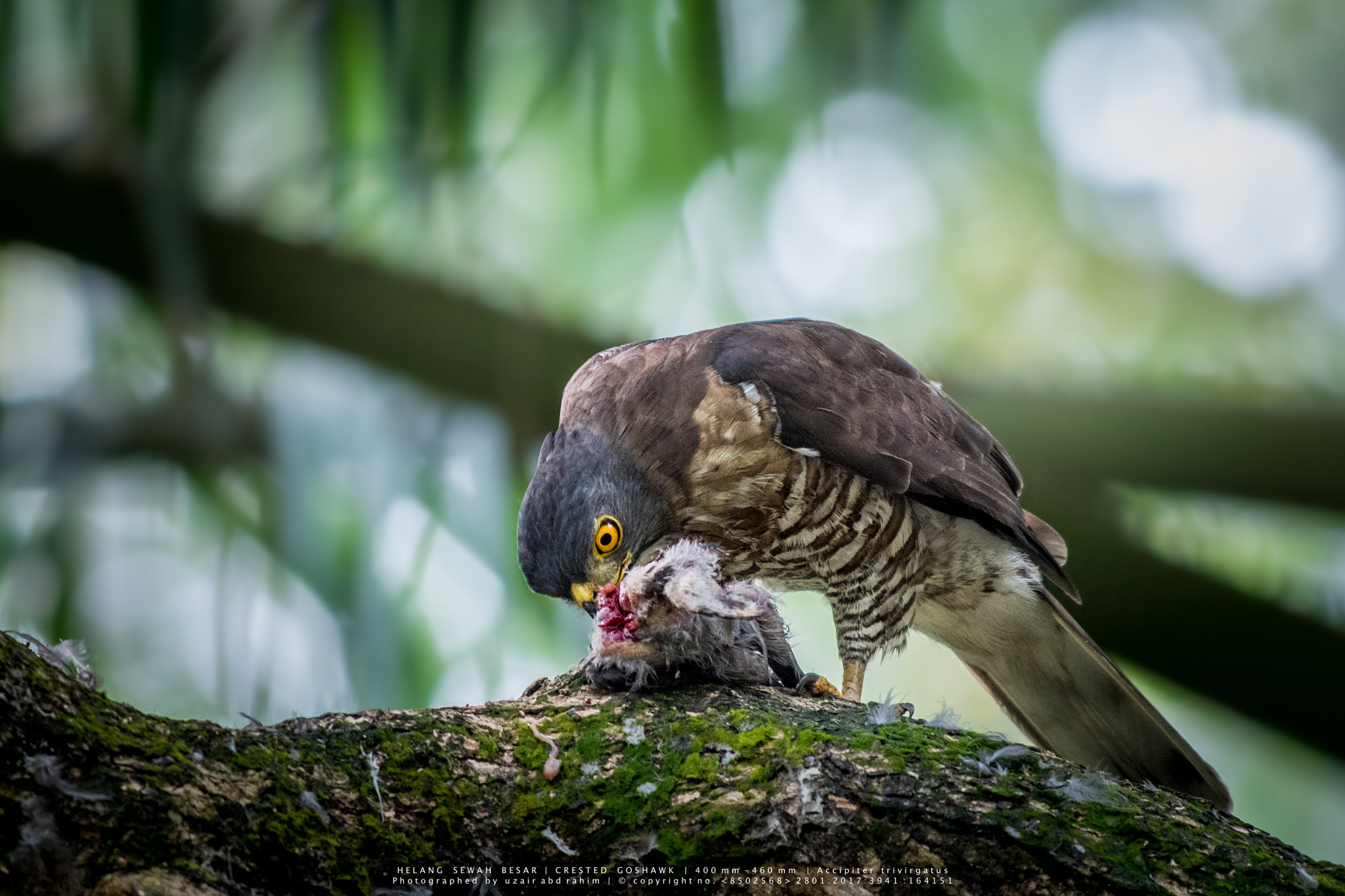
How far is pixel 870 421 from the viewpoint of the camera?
10.1ft

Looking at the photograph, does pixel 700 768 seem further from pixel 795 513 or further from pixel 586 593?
pixel 795 513

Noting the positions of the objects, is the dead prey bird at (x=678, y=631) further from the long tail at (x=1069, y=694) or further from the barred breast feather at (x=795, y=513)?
the long tail at (x=1069, y=694)

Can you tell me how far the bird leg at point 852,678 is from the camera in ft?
9.79

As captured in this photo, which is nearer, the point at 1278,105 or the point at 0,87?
the point at 0,87

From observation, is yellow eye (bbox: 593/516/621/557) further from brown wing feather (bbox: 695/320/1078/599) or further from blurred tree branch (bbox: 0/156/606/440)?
blurred tree branch (bbox: 0/156/606/440)

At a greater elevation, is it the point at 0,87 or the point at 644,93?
the point at 644,93

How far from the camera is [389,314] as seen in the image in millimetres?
4289

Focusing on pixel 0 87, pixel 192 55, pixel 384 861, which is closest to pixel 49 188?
pixel 0 87

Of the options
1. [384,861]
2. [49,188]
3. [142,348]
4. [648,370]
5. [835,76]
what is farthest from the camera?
[142,348]

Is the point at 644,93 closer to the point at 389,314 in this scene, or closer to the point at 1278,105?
the point at 389,314

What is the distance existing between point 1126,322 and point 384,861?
18.7ft

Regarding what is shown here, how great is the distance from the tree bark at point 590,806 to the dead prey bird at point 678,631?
15cm

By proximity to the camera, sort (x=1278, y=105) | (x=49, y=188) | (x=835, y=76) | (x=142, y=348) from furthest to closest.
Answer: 1. (x=1278, y=105)
2. (x=142, y=348)
3. (x=49, y=188)
4. (x=835, y=76)

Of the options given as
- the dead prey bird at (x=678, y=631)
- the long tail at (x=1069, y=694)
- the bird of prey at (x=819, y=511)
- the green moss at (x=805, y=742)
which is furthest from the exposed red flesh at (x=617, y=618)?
the long tail at (x=1069, y=694)
